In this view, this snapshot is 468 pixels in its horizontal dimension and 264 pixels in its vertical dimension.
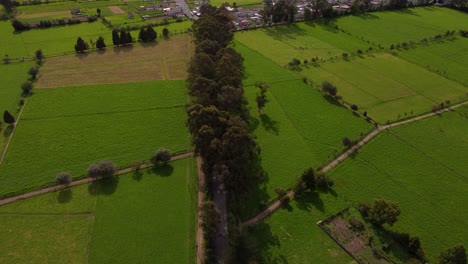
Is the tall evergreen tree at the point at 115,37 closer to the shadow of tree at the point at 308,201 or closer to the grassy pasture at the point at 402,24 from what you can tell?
the grassy pasture at the point at 402,24

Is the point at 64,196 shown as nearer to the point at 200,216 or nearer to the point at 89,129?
the point at 89,129

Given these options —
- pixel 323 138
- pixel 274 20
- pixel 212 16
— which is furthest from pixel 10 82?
pixel 274 20

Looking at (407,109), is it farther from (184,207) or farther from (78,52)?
(78,52)

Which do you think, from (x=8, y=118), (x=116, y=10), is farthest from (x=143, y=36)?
(x=8, y=118)

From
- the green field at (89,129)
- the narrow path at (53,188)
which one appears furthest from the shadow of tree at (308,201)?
the narrow path at (53,188)

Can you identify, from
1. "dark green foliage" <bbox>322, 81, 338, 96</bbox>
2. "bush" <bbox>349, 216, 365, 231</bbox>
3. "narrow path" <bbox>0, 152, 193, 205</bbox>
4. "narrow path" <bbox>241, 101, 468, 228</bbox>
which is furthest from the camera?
"dark green foliage" <bbox>322, 81, 338, 96</bbox>

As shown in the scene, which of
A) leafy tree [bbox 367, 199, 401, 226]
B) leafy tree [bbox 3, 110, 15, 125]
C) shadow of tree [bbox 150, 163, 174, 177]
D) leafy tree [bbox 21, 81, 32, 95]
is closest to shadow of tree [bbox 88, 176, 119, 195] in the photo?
shadow of tree [bbox 150, 163, 174, 177]

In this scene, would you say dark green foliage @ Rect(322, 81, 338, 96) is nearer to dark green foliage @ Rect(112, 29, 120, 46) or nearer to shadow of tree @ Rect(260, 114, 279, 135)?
shadow of tree @ Rect(260, 114, 279, 135)
